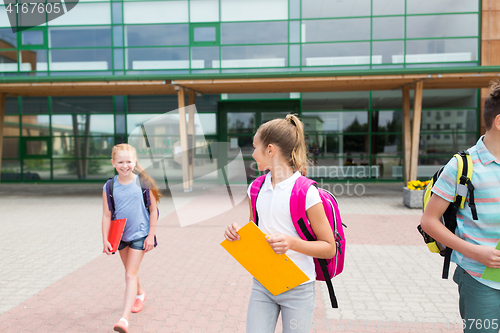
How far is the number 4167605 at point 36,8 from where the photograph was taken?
14992 mm

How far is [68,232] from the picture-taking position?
23.3 feet

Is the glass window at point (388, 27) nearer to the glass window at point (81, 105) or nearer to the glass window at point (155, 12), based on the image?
the glass window at point (155, 12)

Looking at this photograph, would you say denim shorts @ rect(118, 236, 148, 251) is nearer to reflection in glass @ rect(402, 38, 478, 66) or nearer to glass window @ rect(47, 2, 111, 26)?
reflection in glass @ rect(402, 38, 478, 66)

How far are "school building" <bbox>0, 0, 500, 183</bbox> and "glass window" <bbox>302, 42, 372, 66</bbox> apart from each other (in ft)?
0.13

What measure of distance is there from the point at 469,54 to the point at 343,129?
5625 mm

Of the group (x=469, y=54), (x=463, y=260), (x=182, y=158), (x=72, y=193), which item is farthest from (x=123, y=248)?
(x=469, y=54)

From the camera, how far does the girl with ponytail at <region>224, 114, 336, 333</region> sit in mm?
1837

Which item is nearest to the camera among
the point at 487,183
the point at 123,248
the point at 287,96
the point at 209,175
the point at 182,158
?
the point at 487,183

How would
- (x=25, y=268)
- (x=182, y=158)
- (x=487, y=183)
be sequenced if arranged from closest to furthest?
(x=487, y=183)
(x=25, y=268)
(x=182, y=158)

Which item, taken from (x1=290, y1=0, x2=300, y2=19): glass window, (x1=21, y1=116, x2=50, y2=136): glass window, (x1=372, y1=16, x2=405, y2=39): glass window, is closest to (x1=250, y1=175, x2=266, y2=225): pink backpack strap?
(x1=290, y1=0, x2=300, y2=19): glass window

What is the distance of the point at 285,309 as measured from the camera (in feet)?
6.16

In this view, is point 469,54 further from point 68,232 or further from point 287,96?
point 68,232

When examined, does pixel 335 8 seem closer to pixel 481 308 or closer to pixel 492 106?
pixel 492 106

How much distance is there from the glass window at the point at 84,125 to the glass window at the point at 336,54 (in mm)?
9058
